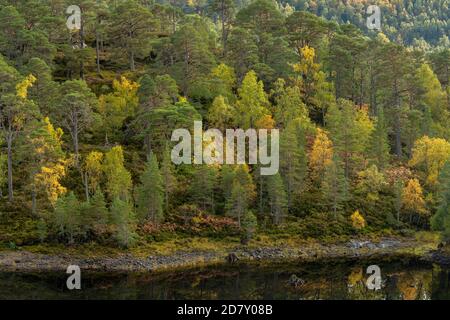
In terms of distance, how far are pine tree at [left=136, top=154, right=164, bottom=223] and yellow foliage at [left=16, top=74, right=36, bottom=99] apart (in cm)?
1771

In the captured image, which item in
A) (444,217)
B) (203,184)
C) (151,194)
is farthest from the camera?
(203,184)

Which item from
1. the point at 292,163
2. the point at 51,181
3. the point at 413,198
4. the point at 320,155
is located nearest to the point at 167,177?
the point at 51,181

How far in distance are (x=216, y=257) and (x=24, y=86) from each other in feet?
106

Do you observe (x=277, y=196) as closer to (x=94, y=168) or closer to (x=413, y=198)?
(x=413, y=198)

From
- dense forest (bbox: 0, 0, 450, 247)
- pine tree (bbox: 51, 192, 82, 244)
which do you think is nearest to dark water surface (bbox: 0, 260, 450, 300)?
pine tree (bbox: 51, 192, 82, 244)

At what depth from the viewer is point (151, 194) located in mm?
74375

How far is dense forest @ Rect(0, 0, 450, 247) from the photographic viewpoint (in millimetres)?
74438

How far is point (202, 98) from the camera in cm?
10312

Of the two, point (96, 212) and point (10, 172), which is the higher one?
point (10, 172)

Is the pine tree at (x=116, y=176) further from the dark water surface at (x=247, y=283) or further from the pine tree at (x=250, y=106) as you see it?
the pine tree at (x=250, y=106)

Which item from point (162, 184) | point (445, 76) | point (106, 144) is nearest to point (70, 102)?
point (106, 144)

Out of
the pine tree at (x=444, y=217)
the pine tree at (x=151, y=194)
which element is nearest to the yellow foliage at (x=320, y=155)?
the pine tree at (x=444, y=217)

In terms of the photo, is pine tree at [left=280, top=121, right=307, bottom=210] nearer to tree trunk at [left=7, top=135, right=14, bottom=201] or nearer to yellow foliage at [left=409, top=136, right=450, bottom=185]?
yellow foliage at [left=409, top=136, right=450, bottom=185]

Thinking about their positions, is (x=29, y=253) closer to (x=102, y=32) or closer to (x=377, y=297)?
(x=377, y=297)
